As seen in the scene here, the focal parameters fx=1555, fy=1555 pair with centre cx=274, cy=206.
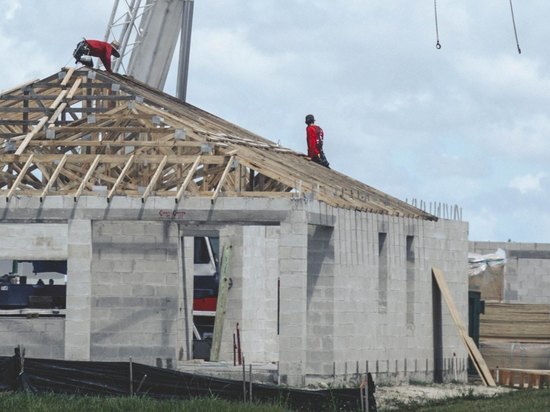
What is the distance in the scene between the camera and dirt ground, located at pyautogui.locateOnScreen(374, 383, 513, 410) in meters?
29.2

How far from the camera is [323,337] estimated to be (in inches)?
1218

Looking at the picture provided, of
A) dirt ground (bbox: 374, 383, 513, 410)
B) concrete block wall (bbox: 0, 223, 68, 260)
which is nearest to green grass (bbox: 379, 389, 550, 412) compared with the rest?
dirt ground (bbox: 374, 383, 513, 410)

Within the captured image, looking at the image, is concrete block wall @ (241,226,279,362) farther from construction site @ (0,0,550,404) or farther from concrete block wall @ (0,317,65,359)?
concrete block wall @ (0,317,65,359)

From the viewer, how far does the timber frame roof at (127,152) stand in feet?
101

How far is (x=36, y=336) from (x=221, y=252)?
7.79 metres

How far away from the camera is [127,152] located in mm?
32156

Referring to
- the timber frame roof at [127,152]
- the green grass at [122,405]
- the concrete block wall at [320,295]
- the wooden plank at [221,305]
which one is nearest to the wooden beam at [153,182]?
the timber frame roof at [127,152]

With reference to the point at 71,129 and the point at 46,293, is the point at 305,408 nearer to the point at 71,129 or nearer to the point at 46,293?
the point at 71,129

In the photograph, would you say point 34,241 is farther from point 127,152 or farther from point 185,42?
point 185,42

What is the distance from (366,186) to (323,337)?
335 inches

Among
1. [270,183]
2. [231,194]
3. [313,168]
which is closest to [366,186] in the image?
[313,168]

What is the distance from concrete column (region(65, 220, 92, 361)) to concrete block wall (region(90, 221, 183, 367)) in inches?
36.0

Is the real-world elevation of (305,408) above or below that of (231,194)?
below

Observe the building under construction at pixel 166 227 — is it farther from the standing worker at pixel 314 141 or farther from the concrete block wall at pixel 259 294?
the concrete block wall at pixel 259 294
